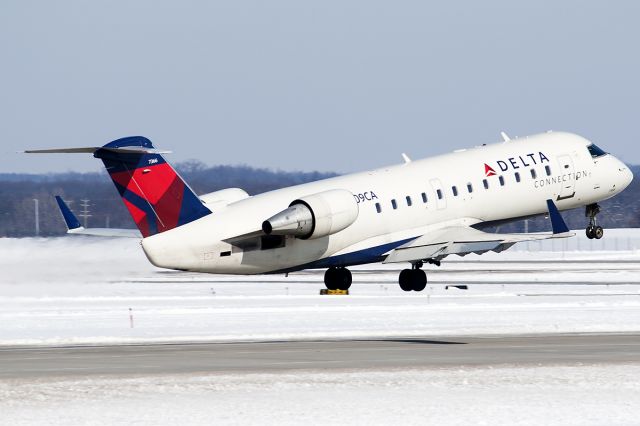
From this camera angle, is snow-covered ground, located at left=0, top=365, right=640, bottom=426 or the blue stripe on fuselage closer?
snow-covered ground, located at left=0, top=365, right=640, bottom=426

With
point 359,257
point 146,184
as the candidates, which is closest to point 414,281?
point 359,257

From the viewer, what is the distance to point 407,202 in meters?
42.9

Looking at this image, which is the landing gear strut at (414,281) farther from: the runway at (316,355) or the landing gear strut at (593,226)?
the runway at (316,355)

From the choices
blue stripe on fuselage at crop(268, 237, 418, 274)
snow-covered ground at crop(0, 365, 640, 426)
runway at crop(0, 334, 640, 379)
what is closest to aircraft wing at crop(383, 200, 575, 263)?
blue stripe on fuselage at crop(268, 237, 418, 274)

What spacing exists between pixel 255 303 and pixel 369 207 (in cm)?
479

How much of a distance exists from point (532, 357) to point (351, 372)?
13.8 feet

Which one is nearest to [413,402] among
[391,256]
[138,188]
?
[138,188]

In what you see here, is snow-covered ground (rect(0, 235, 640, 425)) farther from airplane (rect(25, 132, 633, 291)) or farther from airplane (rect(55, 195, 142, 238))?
airplane (rect(25, 132, 633, 291))

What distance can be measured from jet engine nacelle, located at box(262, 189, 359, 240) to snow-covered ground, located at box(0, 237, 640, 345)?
2325 millimetres

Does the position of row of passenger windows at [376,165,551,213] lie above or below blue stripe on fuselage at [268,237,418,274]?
above

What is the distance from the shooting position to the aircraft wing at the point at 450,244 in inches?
1668

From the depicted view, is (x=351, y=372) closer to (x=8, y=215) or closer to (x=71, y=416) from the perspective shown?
(x=71, y=416)

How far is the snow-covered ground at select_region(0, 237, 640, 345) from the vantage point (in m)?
32.0

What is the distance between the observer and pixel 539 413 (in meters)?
17.3
